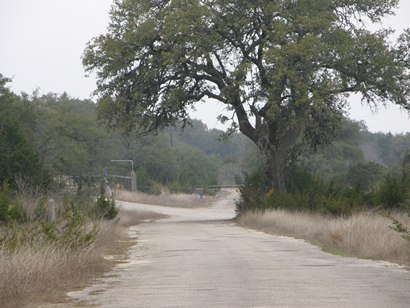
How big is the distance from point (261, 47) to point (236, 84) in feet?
9.57

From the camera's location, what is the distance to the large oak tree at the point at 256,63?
137 ft

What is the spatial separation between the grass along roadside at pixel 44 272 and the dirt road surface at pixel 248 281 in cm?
43

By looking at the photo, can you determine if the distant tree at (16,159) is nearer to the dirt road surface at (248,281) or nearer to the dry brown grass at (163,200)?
the dirt road surface at (248,281)

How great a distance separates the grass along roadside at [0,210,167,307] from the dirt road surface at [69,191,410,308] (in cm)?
43

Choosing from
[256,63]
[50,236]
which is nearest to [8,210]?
[50,236]

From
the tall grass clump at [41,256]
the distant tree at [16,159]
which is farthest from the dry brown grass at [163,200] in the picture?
the tall grass clump at [41,256]

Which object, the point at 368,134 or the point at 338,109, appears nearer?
the point at 338,109

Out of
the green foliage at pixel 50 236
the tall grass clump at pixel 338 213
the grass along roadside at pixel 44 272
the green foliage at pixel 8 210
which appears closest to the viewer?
the grass along roadside at pixel 44 272

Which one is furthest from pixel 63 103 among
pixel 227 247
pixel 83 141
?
pixel 227 247

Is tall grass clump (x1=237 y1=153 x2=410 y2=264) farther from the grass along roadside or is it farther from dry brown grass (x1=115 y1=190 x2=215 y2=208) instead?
dry brown grass (x1=115 y1=190 x2=215 y2=208)

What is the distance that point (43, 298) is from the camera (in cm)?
1334

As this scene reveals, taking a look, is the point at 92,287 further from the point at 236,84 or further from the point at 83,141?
the point at 83,141

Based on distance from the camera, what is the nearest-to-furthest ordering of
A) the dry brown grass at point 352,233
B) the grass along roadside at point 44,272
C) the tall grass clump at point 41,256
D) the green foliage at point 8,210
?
the grass along roadside at point 44,272 → the tall grass clump at point 41,256 → the dry brown grass at point 352,233 → the green foliage at point 8,210

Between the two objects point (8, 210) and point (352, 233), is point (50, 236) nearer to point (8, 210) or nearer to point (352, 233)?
point (8, 210)
